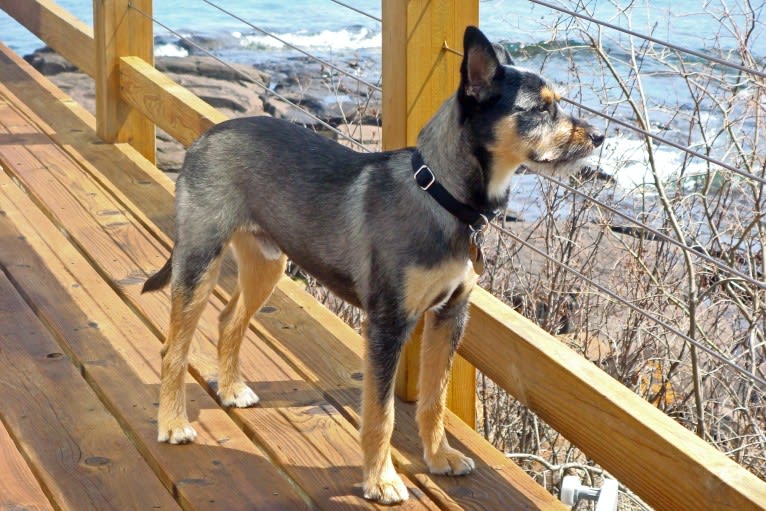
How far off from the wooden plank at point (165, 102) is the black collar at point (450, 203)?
6.43 ft

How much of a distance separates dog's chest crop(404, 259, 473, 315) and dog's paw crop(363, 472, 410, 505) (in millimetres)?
487

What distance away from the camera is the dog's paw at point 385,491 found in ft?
10.0

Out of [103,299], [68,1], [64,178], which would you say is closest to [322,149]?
[103,299]

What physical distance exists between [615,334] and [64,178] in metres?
2.93

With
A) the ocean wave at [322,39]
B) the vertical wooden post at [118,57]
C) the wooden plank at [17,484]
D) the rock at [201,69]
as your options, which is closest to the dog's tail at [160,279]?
the wooden plank at [17,484]

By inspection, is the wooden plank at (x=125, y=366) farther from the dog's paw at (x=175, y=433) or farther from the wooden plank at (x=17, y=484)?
the wooden plank at (x=17, y=484)

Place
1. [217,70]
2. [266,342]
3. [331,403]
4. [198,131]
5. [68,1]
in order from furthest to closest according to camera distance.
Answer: [68,1] < [217,70] < [198,131] < [266,342] < [331,403]

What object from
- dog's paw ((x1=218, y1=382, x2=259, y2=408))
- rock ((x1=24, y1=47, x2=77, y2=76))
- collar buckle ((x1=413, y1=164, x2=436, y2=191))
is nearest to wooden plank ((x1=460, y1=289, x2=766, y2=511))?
collar buckle ((x1=413, y1=164, x2=436, y2=191))

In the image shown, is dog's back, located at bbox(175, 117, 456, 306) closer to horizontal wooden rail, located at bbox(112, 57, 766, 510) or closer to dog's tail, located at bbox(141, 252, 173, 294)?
dog's tail, located at bbox(141, 252, 173, 294)

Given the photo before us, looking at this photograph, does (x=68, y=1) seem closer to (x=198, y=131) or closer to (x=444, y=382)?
(x=198, y=131)

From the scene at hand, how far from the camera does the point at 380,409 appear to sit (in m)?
3.00

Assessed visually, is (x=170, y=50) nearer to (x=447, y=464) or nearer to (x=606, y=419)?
(x=447, y=464)

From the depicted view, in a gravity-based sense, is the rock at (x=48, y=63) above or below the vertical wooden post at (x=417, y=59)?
below

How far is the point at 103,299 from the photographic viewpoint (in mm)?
4203
